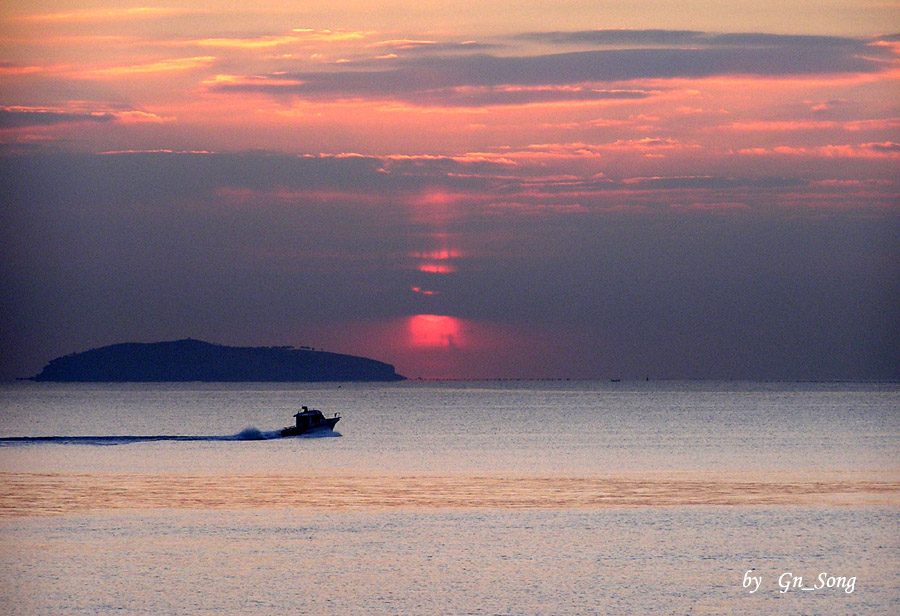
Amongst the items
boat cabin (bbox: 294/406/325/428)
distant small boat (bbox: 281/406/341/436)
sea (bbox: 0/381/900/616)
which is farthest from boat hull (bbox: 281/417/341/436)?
sea (bbox: 0/381/900/616)

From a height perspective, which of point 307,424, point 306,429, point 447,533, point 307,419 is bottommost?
point 447,533

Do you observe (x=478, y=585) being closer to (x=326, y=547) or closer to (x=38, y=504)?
(x=326, y=547)

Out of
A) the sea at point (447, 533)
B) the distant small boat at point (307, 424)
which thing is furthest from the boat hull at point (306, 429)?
the sea at point (447, 533)

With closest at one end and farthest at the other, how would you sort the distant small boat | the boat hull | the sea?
the sea < the boat hull < the distant small boat

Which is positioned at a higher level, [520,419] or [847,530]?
[520,419]

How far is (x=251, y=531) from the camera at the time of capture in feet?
177

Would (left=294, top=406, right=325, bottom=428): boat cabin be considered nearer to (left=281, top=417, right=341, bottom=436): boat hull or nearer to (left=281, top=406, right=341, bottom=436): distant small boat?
(left=281, top=406, right=341, bottom=436): distant small boat

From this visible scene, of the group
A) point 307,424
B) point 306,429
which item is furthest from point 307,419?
point 306,429

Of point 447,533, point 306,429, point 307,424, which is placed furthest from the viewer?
point 307,424

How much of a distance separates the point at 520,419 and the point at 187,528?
144 meters

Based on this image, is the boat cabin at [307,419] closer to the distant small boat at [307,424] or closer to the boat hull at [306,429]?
the distant small boat at [307,424]

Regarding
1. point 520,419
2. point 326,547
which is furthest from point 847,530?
point 520,419

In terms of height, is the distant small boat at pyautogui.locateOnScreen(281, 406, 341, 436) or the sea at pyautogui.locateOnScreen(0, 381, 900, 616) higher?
the distant small boat at pyautogui.locateOnScreen(281, 406, 341, 436)

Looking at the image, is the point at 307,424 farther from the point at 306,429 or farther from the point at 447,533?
the point at 447,533
